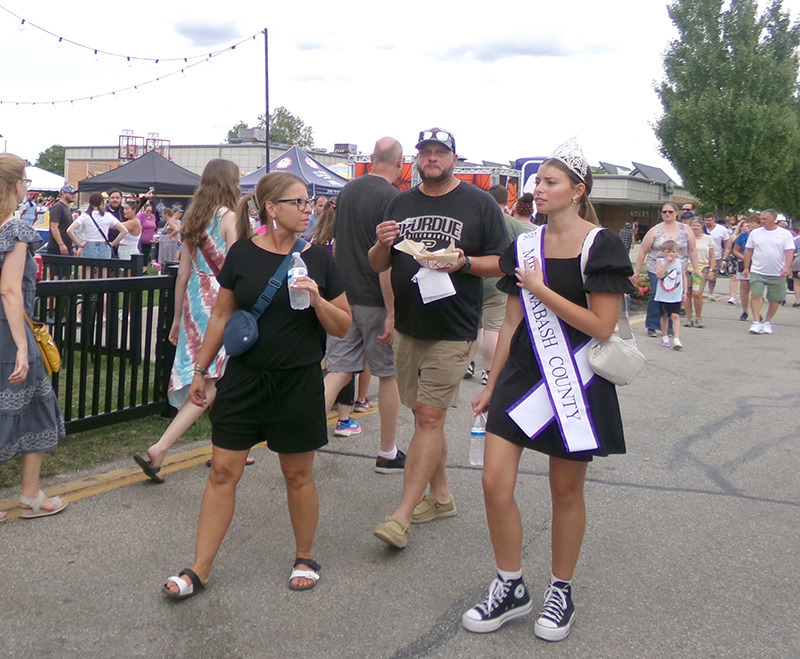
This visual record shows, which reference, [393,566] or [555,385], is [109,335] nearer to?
[393,566]

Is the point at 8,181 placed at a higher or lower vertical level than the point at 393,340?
higher

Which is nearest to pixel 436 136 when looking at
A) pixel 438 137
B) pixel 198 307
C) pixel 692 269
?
pixel 438 137

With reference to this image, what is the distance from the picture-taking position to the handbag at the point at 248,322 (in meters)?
3.43

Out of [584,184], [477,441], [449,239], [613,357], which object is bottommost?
[477,441]

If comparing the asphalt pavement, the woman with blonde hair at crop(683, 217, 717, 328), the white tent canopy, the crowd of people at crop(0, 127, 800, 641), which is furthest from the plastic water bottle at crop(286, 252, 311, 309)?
the white tent canopy

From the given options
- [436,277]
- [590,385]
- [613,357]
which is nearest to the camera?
[613,357]

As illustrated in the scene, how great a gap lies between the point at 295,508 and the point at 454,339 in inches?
47.0

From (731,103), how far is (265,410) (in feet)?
162

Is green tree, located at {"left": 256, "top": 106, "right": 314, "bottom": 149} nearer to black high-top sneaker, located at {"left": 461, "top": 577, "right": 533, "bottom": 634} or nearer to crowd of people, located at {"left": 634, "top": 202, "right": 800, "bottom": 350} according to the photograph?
crowd of people, located at {"left": 634, "top": 202, "right": 800, "bottom": 350}

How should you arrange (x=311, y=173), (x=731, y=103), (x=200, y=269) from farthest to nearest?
(x=731, y=103) < (x=311, y=173) < (x=200, y=269)

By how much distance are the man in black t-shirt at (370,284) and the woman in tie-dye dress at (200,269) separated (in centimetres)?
74

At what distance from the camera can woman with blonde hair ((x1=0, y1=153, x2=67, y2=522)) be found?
158 inches

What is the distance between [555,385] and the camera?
325 centimetres

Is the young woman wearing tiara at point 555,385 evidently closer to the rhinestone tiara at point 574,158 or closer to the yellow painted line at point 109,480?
the rhinestone tiara at point 574,158
